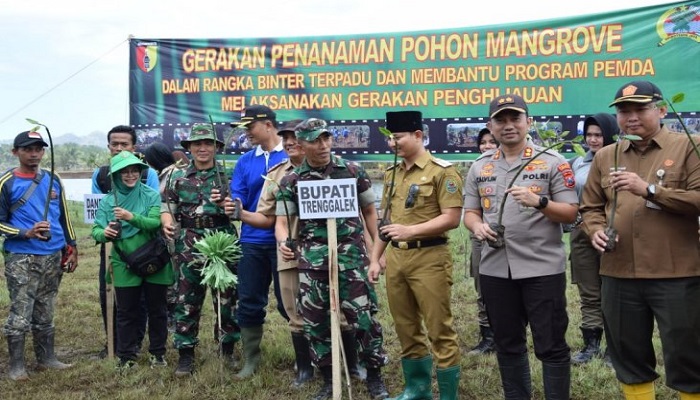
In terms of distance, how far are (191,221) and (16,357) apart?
69.6 inches

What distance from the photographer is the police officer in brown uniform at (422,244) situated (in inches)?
150

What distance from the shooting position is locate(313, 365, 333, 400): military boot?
14.1 ft

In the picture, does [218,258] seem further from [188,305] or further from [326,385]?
[326,385]

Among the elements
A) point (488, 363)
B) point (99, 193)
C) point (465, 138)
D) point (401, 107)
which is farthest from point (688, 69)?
point (99, 193)

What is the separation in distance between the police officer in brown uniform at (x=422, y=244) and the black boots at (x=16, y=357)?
3041 mm

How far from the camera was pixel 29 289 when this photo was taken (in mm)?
4996

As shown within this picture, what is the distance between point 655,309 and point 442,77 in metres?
4.78

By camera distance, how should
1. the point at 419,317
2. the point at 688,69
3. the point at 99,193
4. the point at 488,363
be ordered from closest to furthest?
the point at 419,317 → the point at 488,363 → the point at 99,193 → the point at 688,69

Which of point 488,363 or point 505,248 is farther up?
point 505,248

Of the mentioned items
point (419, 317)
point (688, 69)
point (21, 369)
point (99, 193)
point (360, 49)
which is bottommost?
point (21, 369)

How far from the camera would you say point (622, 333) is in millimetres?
3238

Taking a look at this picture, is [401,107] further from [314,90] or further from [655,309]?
[655,309]

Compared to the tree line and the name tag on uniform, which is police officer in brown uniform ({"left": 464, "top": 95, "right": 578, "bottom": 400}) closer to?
the name tag on uniform

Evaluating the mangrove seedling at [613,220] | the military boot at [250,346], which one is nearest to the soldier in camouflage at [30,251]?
the military boot at [250,346]
